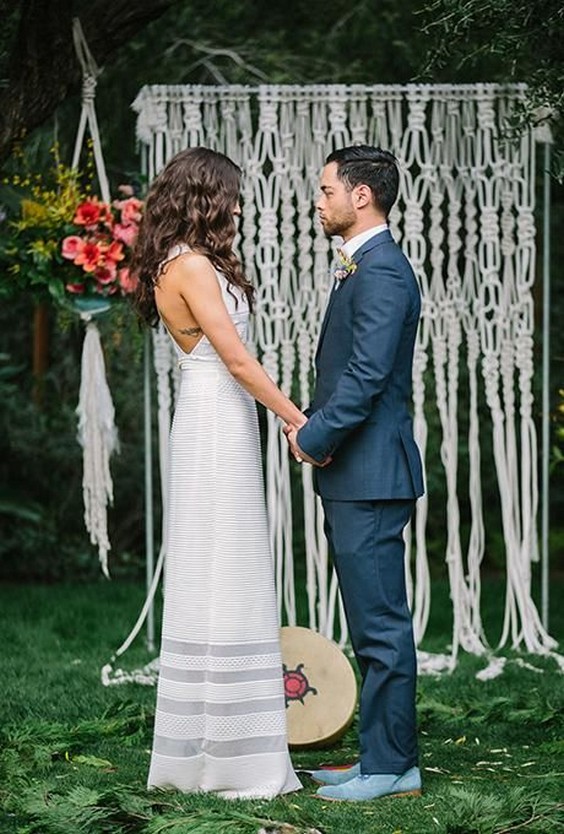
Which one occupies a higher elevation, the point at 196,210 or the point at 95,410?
the point at 196,210

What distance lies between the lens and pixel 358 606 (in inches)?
140

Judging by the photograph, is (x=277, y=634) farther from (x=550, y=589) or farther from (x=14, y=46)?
(x=550, y=589)

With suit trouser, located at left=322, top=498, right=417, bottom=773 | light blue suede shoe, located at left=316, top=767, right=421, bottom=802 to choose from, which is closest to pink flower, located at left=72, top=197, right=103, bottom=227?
suit trouser, located at left=322, top=498, right=417, bottom=773

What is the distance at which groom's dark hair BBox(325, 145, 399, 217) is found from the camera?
359 cm

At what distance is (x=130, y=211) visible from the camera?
16.7 ft

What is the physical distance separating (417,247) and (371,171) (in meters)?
1.95

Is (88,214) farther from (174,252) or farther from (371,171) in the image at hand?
(371,171)

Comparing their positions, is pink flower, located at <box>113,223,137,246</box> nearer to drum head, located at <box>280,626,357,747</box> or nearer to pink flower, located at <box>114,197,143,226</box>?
pink flower, located at <box>114,197,143,226</box>

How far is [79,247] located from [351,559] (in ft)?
6.38

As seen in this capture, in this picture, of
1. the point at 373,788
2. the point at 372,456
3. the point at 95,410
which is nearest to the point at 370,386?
the point at 372,456

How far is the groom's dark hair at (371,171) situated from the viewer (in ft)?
11.8

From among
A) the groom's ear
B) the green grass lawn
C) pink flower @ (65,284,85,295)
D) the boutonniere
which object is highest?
the groom's ear

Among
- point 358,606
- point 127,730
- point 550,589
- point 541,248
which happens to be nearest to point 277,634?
point 358,606

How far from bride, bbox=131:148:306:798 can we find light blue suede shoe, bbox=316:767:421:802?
4.6 inches
